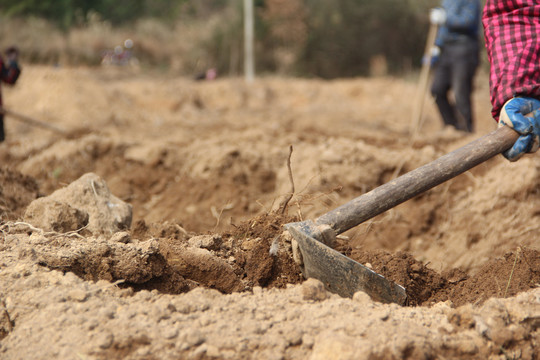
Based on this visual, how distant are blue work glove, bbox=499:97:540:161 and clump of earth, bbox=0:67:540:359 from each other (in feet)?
1.66

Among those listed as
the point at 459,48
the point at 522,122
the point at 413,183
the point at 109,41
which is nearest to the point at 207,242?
the point at 413,183

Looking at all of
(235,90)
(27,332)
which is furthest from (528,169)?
(235,90)

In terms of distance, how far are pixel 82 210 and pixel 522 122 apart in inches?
87.5

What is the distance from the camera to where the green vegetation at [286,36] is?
18.4 m

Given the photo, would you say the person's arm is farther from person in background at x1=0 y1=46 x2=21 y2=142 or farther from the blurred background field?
the blurred background field

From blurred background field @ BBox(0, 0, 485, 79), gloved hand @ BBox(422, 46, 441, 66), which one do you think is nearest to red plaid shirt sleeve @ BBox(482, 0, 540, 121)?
gloved hand @ BBox(422, 46, 441, 66)

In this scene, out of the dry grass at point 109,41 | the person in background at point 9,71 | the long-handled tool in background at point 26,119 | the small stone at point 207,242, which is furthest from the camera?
the dry grass at point 109,41

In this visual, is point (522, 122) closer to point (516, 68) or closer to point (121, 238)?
point (516, 68)

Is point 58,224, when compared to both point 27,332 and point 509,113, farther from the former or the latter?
point 509,113

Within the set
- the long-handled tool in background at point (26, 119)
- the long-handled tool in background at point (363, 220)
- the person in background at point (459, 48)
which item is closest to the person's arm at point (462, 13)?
the person in background at point (459, 48)

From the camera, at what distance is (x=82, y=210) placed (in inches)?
114

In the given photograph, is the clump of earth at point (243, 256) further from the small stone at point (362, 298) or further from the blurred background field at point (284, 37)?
the blurred background field at point (284, 37)

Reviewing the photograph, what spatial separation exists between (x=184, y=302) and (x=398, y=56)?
19.6 metres

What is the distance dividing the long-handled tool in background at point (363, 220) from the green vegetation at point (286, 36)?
16.0 m
